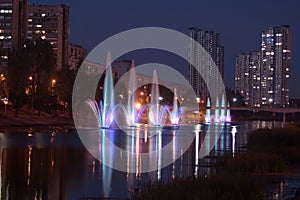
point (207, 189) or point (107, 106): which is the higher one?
point (107, 106)

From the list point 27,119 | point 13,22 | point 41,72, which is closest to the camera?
point 27,119

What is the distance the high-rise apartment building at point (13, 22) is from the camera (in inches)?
7003

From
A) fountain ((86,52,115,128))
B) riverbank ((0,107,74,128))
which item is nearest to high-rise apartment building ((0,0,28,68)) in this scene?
riverbank ((0,107,74,128))

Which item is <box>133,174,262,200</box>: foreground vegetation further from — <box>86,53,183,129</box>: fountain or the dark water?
<box>86,53,183,129</box>: fountain

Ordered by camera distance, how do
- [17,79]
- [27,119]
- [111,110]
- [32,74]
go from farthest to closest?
[32,74]
[111,110]
[17,79]
[27,119]

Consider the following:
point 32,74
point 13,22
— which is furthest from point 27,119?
point 13,22

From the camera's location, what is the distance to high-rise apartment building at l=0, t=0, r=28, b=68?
584 feet

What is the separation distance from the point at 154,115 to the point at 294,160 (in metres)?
80.7

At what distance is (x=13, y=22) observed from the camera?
178250mm

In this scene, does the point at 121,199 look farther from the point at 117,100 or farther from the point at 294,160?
the point at 117,100

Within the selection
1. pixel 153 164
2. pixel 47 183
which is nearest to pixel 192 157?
pixel 153 164

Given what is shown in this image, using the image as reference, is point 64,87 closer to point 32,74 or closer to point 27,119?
point 32,74

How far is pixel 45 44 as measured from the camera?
8756 centimetres

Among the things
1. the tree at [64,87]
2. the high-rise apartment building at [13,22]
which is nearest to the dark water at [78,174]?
the tree at [64,87]
